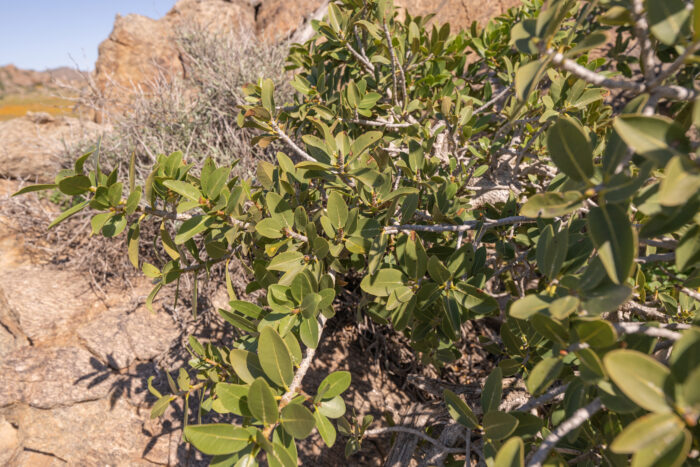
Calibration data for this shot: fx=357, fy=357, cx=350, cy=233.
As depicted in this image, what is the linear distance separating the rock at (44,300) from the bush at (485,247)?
1.94m

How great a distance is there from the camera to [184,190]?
112 cm

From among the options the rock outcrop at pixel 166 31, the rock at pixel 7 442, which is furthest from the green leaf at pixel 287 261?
the rock outcrop at pixel 166 31

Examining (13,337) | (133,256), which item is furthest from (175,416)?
(133,256)

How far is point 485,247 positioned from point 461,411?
0.60m

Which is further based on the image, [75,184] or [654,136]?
[75,184]

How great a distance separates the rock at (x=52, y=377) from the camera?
7.66ft

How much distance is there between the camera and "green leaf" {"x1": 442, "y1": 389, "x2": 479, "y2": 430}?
98 centimetres

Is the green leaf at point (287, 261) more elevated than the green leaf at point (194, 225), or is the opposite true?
the green leaf at point (194, 225)

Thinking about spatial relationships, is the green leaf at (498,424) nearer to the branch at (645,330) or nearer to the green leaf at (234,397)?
the branch at (645,330)

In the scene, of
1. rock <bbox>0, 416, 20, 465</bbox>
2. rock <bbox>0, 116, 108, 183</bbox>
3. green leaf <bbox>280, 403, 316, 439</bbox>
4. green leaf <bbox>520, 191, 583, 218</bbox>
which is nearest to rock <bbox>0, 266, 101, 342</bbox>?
rock <bbox>0, 416, 20, 465</bbox>

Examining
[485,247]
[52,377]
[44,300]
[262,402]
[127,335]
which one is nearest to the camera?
[262,402]

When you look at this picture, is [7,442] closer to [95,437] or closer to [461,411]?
[95,437]

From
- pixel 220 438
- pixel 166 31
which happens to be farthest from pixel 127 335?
pixel 166 31

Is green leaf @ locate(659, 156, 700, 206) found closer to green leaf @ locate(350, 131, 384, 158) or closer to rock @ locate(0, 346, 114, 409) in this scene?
green leaf @ locate(350, 131, 384, 158)
